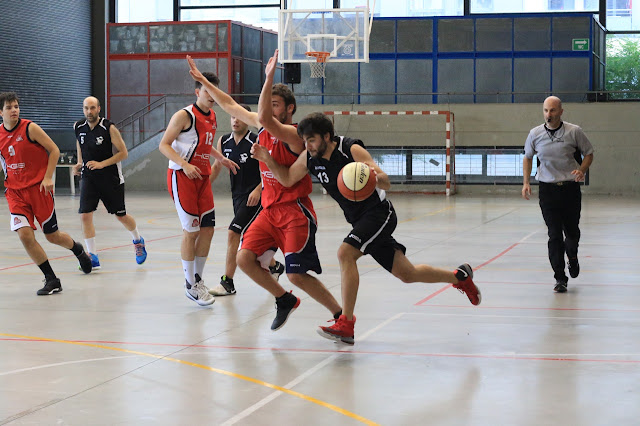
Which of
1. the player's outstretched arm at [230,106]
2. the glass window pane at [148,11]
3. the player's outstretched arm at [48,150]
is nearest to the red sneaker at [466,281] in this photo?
the player's outstretched arm at [230,106]

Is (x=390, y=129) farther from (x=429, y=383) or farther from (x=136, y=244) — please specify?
(x=429, y=383)

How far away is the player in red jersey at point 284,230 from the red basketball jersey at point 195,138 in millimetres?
1601

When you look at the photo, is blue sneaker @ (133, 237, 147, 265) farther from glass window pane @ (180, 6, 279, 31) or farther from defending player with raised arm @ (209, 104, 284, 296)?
glass window pane @ (180, 6, 279, 31)

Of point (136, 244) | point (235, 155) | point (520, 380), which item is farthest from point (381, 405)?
point (136, 244)

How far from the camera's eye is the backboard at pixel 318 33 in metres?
23.5

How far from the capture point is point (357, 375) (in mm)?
5449

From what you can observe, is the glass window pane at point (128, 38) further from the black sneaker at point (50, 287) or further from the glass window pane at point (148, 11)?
the black sneaker at point (50, 287)

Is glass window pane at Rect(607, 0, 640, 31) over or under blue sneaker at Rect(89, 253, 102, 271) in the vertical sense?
over

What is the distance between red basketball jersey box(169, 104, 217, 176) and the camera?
8195 millimetres

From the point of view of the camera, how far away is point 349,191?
237 inches

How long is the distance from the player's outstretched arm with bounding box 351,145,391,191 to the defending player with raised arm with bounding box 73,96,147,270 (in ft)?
17.7

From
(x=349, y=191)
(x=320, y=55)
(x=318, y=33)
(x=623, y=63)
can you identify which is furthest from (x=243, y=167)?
(x=623, y=63)

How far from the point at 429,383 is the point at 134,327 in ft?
9.17

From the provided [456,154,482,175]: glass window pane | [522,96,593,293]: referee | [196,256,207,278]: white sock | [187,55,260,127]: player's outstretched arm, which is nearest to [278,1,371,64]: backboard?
[456,154,482,175]: glass window pane
